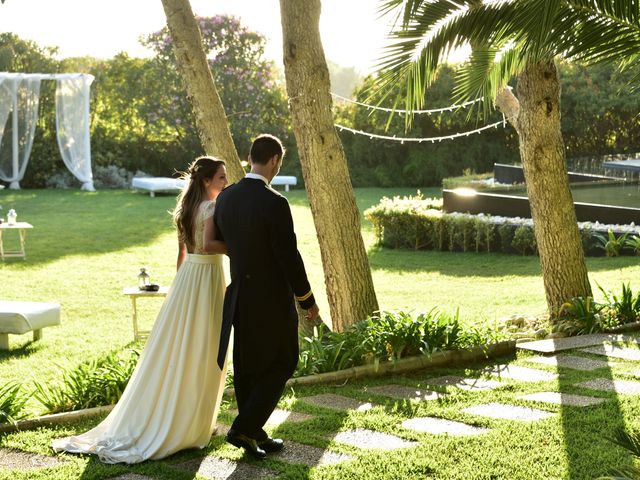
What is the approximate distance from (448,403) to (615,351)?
5.92 ft

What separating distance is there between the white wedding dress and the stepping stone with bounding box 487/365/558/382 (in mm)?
2102

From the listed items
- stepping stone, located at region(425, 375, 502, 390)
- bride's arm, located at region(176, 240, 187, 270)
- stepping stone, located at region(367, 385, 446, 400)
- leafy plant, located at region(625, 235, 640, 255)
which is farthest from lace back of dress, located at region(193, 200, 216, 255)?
leafy plant, located at region(625, 235, 640, 255)

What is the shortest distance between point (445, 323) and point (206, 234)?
247 centimetres

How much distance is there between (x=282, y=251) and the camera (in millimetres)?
4312

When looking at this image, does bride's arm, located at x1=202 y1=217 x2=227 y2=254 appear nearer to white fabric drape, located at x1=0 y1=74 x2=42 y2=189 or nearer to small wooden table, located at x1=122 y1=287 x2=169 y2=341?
small wooden table, located at x1=122 y1=287 x2=169 y2=341

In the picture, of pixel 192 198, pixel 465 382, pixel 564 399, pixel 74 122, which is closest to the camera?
pixel 192 198

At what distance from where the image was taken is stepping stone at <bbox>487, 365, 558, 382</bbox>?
584cm

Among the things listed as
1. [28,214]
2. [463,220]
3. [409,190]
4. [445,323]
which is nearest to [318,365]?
[445,323]

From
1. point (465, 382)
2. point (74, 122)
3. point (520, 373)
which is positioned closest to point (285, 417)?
point (465, 382)

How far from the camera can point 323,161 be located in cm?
697

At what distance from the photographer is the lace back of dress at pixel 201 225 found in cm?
464

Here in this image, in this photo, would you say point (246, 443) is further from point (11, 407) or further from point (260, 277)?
point (11, 407)

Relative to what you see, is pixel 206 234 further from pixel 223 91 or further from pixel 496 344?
pixel 223 91

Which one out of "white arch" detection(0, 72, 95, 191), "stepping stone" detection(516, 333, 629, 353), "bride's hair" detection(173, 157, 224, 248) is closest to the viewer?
"bride's hair" detection(173, 157, 224, 248)
